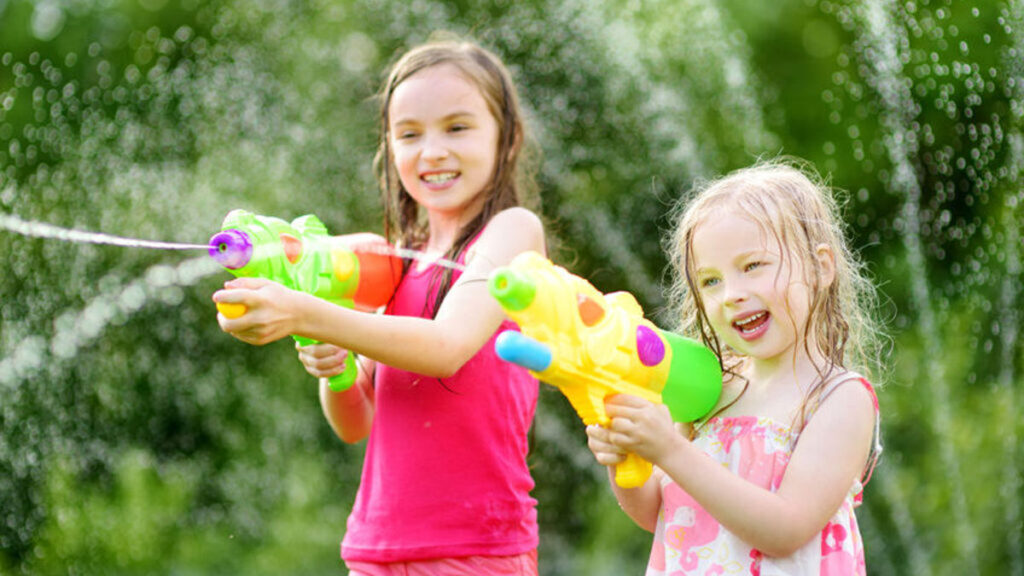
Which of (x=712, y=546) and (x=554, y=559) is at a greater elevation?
(x=712, y=546)

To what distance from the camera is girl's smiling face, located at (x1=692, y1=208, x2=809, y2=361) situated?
173 cm

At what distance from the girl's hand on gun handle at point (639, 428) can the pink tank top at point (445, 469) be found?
526 mm

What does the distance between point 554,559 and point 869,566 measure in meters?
1.17

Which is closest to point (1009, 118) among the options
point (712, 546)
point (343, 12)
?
point (712, 546)

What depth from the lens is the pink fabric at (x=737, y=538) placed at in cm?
168

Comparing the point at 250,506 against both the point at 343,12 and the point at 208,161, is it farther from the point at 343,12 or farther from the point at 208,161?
the point at 343,12

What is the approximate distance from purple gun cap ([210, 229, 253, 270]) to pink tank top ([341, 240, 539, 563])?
0.43 meters

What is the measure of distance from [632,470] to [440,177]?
2.53 ft

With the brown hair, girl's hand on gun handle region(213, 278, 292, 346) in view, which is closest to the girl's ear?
the brown hair

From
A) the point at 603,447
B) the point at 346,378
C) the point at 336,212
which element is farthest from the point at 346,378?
the point at 336,212

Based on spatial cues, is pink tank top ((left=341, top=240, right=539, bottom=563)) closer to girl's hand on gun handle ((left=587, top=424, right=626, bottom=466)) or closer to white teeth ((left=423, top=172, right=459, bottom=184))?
white teeth ((left=423, top=172, right=459, bottom=184))

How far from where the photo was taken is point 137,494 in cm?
482

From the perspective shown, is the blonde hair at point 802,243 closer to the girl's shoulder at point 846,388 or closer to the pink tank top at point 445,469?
the girl's shoulder at point 846,388

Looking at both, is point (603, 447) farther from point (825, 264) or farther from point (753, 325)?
point (825, 264)
